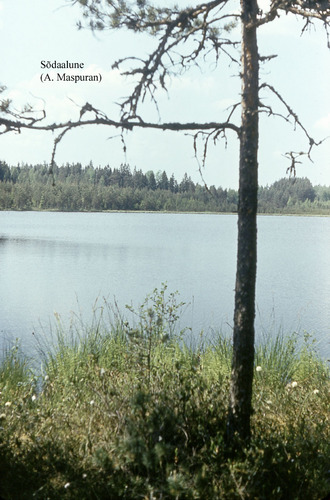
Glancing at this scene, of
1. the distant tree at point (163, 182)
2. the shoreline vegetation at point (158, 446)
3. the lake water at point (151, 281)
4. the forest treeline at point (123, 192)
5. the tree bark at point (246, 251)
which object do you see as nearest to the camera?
the shoreline vegetation at point (158, 446)

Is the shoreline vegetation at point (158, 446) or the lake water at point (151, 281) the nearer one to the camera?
the shoreline vegetation at point (158, 446)

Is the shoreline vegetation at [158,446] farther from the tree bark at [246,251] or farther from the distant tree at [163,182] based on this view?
the distant tree at [163,182]

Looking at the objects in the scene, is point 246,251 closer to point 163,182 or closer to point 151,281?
point 151,281

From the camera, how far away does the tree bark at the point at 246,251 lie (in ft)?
10.5

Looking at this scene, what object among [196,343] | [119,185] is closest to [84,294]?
[196,343]

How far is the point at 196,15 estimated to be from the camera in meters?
3.60

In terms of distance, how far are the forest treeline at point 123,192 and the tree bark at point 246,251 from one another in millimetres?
13670

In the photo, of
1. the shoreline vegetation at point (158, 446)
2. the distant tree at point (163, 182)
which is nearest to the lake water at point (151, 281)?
the shoreline vegetation at point (158, 446)

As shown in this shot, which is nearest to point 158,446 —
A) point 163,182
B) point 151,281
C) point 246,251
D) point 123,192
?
point 246,251

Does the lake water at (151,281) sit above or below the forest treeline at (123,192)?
below

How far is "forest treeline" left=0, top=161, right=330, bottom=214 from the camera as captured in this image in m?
18.8

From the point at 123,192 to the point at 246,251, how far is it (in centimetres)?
1919

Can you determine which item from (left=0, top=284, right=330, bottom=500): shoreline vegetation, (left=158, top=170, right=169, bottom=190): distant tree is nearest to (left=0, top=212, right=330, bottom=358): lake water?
(left=0, top=284, right=330, bottom=500): shoreline vegetation

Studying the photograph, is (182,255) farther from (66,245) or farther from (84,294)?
(84,294)
